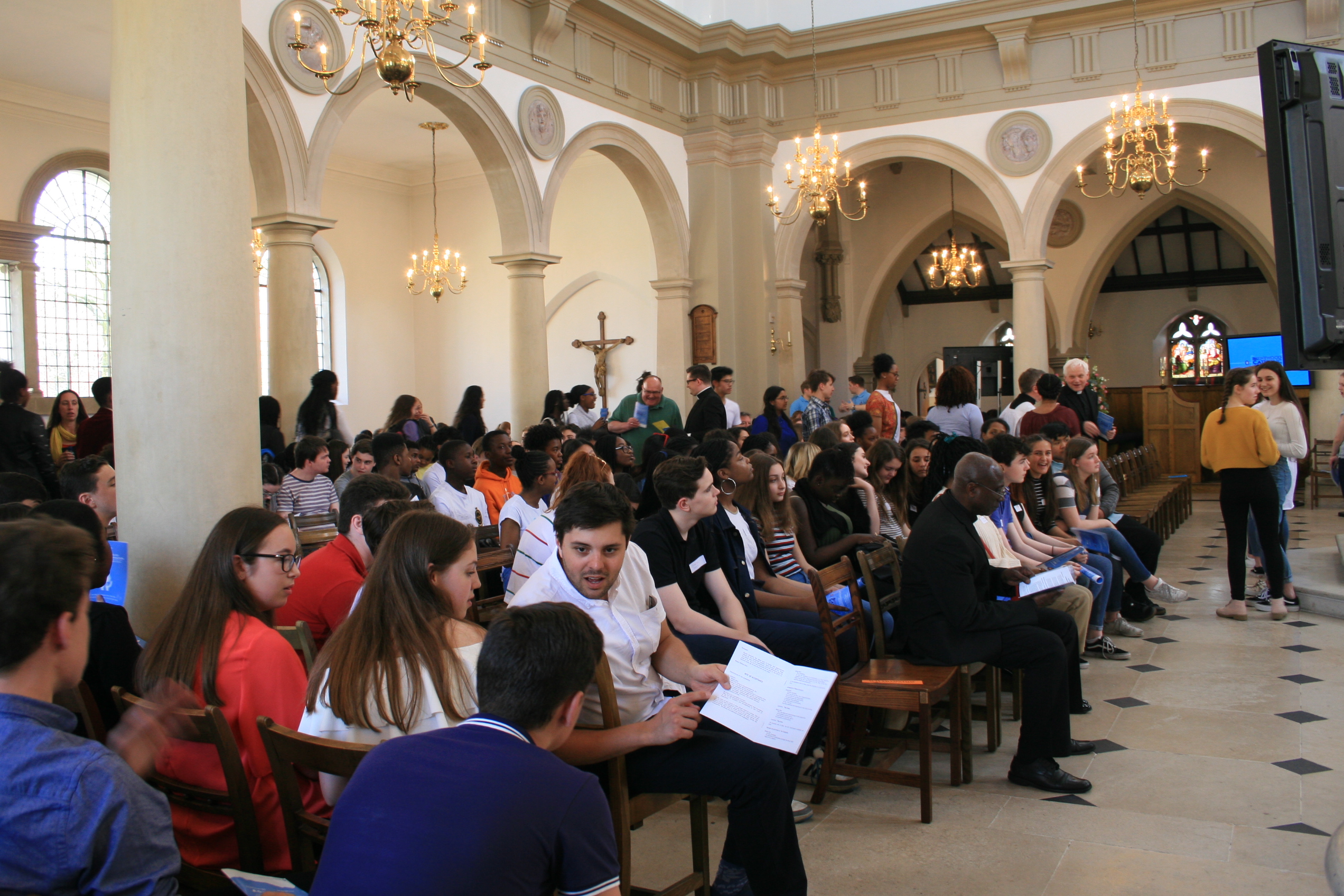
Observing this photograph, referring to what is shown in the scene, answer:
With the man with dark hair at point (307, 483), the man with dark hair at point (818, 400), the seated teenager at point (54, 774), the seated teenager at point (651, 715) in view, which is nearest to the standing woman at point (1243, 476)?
the man with dark hair at point (818, 400)

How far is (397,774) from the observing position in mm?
1431

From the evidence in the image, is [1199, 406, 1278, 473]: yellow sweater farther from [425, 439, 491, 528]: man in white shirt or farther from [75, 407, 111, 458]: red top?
[75, 407, 111, 458]: red top

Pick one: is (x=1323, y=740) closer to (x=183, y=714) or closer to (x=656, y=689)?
(x=656, y=689)

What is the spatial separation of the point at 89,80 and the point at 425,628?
11.0 meters

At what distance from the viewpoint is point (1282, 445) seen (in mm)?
6500

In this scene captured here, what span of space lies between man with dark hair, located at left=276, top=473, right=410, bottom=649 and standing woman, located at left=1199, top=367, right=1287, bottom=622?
4880mm

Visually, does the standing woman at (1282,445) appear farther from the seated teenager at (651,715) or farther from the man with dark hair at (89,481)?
the man with dark hair at (89,481)

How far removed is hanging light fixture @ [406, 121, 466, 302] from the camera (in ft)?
42.6

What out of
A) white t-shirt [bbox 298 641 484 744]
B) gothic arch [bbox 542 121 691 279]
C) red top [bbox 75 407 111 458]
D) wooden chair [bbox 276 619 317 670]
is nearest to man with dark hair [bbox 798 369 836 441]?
gothic arch [bbox 542 121 691 279]

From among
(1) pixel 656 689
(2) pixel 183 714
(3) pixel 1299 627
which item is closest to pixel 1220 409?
(3) pixel 1299 627

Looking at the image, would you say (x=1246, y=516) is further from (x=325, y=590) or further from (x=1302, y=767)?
(x=325, y=590)

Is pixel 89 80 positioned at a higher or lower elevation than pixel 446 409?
higher

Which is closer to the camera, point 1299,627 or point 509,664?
point 509,664

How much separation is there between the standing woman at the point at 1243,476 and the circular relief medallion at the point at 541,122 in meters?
6.09
